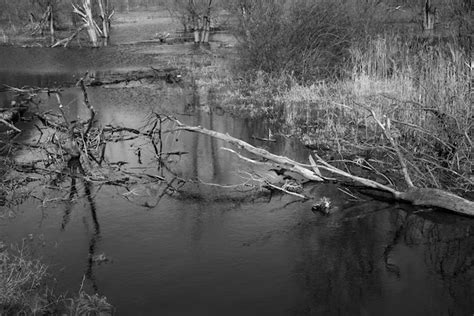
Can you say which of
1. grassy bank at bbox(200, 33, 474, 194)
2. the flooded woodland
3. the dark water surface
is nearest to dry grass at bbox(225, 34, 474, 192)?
grassy bank at bbox(200, 33, 474, 194)

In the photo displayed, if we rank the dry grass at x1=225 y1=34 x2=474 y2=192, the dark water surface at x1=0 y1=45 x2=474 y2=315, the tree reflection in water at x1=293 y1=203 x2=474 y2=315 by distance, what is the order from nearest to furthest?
the tree reflection in water at x1=293 y1=203 x2=474 y2=315, the dark water surface at x1=0 y1=45 x2=474 y2=315, the dry grass at x1=225 y1=34 x2=474 y2=192

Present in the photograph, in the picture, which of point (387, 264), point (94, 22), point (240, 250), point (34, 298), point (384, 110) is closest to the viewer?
point (34, 298)

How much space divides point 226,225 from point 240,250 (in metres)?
1.05

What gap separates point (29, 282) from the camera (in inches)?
282

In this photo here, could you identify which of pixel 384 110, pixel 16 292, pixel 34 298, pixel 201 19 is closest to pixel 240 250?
pixel 34 298

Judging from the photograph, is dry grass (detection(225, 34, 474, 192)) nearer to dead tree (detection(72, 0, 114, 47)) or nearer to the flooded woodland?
the flooded woodland

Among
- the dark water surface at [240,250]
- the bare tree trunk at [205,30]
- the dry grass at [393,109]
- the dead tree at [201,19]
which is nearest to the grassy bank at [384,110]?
the dry grass at [393,109]

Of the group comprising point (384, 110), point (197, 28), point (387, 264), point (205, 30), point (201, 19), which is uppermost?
point (201, 19)

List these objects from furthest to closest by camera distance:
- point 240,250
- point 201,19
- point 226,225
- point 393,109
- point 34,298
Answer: point 201,19 → point 393,109 → point 226,225 → point 240,250 → point 34,298

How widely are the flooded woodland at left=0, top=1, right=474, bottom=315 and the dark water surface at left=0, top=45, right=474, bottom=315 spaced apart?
0.03 meters

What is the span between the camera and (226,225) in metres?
9.66

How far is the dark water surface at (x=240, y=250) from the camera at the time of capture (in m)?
7.31

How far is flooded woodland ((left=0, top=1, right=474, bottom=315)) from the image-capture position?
7375 mm

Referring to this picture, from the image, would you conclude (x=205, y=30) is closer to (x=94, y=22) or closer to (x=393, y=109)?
(x=94, y=22)
